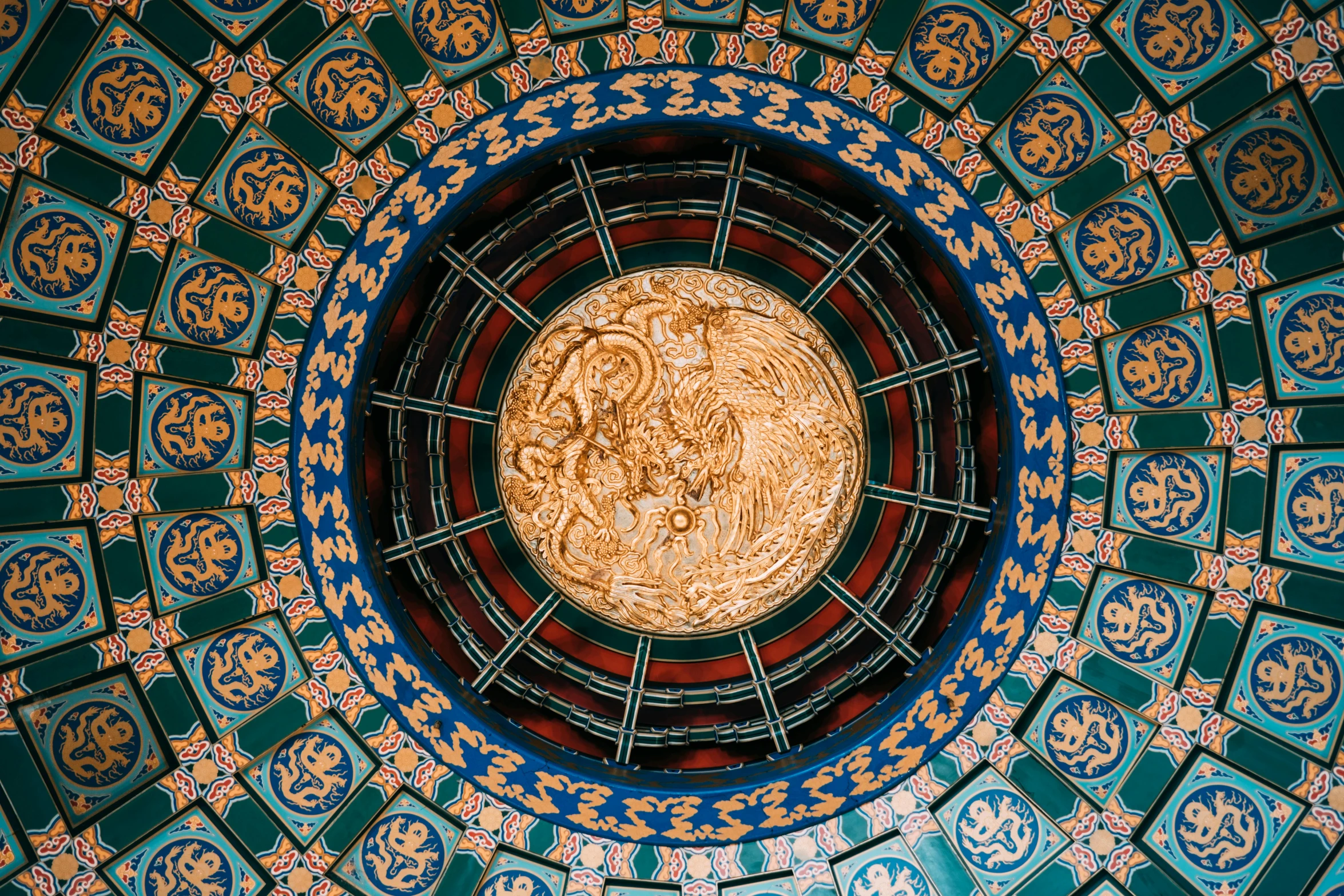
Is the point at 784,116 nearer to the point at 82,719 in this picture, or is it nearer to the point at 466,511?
the point at 466,511

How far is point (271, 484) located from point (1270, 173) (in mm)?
9578

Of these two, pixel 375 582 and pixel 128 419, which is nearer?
pixel 128 419

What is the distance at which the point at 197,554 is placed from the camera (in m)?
7.64

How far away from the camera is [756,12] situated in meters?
7.02

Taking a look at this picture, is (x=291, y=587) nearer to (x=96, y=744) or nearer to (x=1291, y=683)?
(x=96, y=744)

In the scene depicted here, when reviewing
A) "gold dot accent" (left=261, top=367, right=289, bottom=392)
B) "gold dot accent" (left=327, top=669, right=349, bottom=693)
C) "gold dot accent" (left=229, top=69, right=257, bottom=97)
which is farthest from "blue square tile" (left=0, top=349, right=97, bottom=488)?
"gold dot accent" (left=327, top=669, right=349, bottom=693)

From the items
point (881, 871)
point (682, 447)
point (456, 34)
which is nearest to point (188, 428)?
point (456, 34)

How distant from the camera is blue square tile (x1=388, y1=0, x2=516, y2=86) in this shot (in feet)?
22.9

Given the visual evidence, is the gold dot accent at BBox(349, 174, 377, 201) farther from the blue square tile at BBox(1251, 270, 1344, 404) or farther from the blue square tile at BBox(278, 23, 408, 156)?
the blue square tile at BBox(1251, 270, 1344, 404)

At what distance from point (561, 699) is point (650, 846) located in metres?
1.76

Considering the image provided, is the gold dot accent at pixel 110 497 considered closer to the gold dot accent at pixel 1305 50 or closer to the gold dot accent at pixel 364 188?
the gold dot accent at pixel 364 188

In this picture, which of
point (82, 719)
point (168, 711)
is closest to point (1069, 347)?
point (168, 711)

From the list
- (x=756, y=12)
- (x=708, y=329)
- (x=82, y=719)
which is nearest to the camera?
(x=756, y=12)

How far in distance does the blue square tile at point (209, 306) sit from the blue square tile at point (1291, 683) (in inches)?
387
